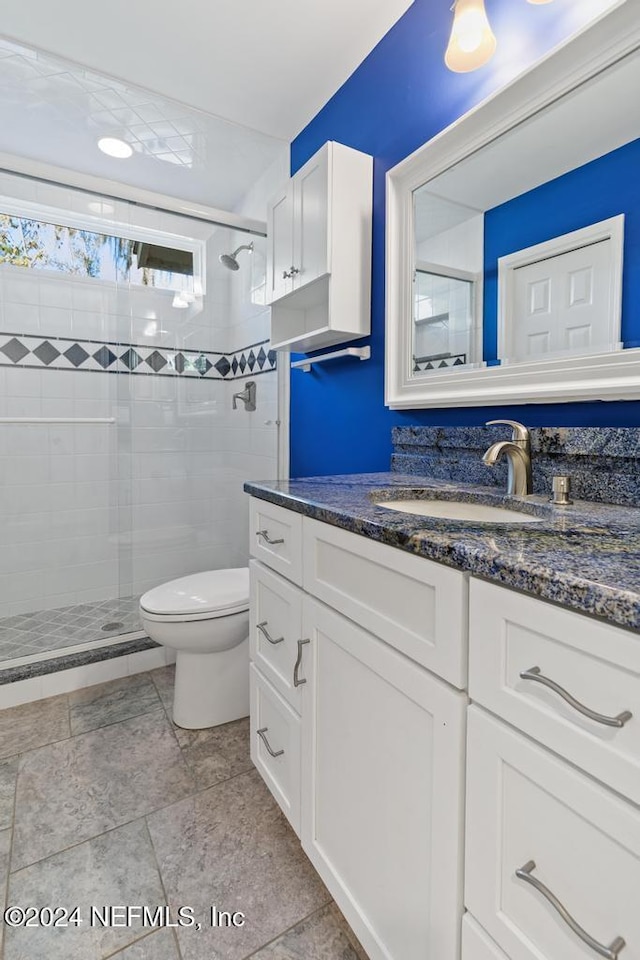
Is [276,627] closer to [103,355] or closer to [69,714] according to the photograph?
[69,714]

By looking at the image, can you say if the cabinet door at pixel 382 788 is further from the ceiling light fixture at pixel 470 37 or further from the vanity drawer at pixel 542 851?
the ceiling light fixture at pixel 470 37

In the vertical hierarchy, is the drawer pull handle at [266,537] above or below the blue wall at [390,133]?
below

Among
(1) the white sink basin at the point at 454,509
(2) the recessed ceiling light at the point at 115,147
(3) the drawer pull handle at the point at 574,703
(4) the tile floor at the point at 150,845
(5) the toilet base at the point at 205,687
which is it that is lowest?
(4) the tile floor at the point at 150,845

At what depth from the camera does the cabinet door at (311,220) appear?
162cm

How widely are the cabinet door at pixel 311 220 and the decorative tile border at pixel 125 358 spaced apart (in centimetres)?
68

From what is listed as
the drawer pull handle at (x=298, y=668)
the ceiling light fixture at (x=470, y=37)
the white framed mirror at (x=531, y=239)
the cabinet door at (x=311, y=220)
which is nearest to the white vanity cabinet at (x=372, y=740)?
the drawer pull handle at (x=298, y=668)

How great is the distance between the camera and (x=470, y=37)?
3.74 feet

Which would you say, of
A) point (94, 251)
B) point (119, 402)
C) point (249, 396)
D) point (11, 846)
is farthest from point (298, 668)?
point (94, 251)

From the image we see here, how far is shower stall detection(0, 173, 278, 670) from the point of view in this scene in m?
2.39


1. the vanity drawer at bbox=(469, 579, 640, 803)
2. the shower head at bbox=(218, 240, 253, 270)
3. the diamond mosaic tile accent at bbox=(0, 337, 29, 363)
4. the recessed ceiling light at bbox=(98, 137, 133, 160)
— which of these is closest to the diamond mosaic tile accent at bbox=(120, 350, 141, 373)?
the diamond mosaic tile accent at bbox=(0, 337, 29, 363)

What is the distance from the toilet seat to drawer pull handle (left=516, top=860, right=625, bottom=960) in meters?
A: 1.19

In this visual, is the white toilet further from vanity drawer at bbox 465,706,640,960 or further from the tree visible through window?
the tree visible through window

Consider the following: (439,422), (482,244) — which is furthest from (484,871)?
(482,244)

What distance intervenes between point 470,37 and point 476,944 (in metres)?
1.76
